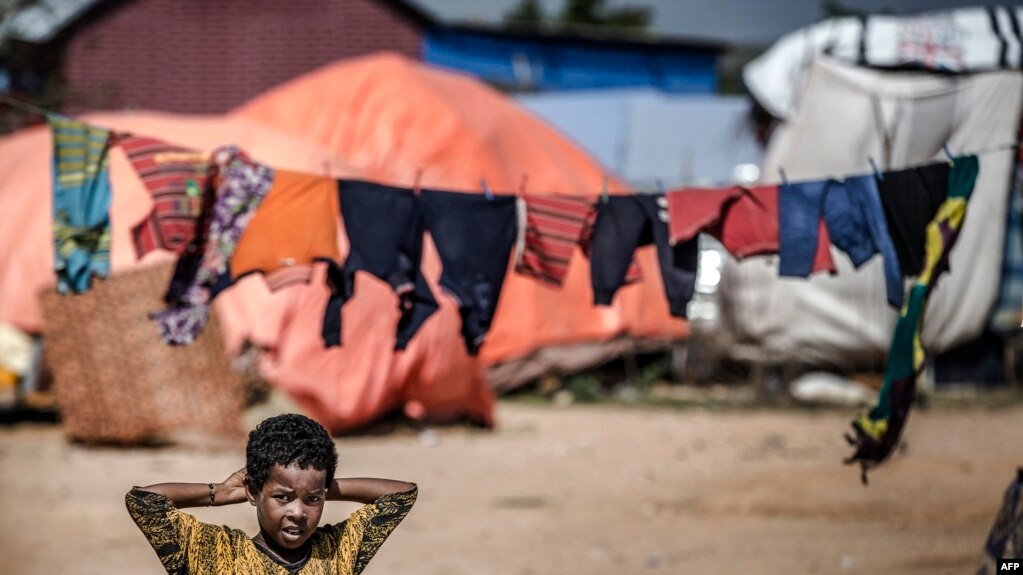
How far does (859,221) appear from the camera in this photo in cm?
570

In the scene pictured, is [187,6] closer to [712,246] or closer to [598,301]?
[712,246]

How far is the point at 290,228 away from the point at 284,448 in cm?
270

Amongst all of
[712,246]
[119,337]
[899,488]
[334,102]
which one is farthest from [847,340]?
[119,337]

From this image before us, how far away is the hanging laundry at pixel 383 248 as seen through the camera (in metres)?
5.62

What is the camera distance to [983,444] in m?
10.6

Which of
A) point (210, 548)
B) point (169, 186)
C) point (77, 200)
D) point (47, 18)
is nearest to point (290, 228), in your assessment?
point (169, 186)

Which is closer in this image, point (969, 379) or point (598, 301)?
point (598, 301)

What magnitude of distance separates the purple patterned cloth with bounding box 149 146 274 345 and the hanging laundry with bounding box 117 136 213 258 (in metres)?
0.07

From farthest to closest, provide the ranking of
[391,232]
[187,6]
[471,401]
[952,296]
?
[187,6] < [952,296] < [471,401] < [391,232]

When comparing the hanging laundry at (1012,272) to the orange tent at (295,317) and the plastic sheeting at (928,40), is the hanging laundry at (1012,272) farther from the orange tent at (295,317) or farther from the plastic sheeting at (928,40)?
the orange tent at (295,317)

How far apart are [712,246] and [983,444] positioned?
4.32 m

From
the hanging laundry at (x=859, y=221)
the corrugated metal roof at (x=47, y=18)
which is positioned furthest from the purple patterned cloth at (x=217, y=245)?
the corrugated metal roof at (x=47, y=18)

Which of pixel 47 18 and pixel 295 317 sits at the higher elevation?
pixel 47 18

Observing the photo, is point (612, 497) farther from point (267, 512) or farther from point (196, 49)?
point (196, 49)
